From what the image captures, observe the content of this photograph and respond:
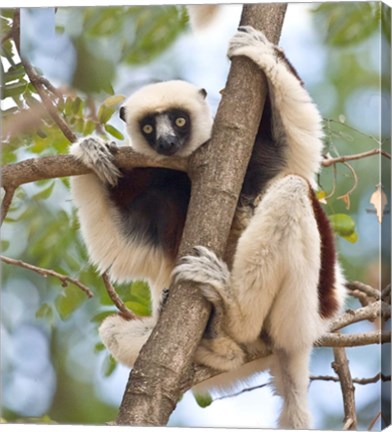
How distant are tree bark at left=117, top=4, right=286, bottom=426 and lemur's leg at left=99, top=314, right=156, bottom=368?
0.65 meters

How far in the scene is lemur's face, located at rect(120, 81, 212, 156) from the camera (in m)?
4.18

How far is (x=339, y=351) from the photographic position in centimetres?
425

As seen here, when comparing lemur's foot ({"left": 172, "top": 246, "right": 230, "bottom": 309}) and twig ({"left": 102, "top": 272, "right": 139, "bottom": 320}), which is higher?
twig ({"left": 102, "top": 272, "right": 139, "bottom": 320})

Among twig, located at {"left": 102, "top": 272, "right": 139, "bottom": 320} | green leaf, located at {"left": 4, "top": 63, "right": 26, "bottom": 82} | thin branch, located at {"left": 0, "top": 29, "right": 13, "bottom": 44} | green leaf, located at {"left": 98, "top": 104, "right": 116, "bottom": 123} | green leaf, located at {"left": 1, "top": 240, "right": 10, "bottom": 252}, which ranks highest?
thin branch, located at {"left": 0, "top": 29, "right": 13, "bottom": 44}

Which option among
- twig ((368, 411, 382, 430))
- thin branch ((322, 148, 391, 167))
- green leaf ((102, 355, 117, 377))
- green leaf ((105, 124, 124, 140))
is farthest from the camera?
green leaf ((105, 124, 124, 140))

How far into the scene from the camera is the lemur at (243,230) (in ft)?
12.4

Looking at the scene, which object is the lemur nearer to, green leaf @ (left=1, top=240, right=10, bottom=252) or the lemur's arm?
the lemur's arm

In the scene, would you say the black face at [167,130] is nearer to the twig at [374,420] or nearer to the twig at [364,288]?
the twig at [364,288]

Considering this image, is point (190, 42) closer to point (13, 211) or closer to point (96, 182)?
point (96, 182)

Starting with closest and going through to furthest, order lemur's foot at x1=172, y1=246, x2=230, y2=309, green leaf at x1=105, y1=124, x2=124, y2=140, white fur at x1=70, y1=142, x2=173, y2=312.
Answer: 1. lemur's foot at x1=172, y1=246, x2=230, y2=309
2. white fur at x1=70, y1=142, x2=173, y2=312
3. green leaf at x1=105, y1=124, x2=124, y2=140

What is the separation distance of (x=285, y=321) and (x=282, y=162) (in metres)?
0.87

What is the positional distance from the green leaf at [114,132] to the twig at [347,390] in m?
1.71

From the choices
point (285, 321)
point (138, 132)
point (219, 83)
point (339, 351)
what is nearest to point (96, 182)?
point (138, 132)

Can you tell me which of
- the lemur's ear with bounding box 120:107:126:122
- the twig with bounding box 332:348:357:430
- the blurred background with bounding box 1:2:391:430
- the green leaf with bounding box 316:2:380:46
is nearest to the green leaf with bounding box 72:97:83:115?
the blurred background with bounding box 1:2:391:430
